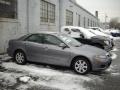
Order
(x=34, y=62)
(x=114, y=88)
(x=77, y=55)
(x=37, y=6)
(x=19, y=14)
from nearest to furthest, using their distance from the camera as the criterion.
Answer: (x=114, y=88)
(x=77, y=55)
(x=34, y=62)
(x=19, y=14)
(x=37, y=6)

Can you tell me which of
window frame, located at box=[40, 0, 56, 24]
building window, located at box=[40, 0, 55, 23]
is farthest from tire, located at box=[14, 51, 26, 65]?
building window, located at box=[40, 0, 55, 23]

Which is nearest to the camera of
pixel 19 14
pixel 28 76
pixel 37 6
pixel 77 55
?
pixel 28 76

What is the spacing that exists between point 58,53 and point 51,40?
720 mm

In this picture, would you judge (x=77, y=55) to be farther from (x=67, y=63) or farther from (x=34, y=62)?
(x=34, y=62)

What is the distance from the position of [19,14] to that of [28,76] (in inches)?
257

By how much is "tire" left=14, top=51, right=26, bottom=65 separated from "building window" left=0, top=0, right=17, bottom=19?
10.4ft

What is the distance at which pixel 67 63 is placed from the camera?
7723 millimetres

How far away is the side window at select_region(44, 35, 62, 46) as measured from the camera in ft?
26.6

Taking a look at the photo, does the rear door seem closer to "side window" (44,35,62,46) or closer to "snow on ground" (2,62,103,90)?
"side window" (44,35,62,46)

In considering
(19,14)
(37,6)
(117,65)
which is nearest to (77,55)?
(117,65)

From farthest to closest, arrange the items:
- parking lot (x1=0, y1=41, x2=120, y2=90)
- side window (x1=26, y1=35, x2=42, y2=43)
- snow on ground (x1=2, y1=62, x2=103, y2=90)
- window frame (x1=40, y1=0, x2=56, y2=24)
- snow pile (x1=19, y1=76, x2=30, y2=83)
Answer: window frame (x1=40, y1=0, x2=56, y2=24) → side window (x1=26, y1=35, x2=42, y2=43) → snow pile (x1=19, y1=76, x2=30, y2=83) → snow on ground (x1=2, y1=62, x2=103, y2=90) → parking lot (x1=0, y1=41, x2=120, y2=90)

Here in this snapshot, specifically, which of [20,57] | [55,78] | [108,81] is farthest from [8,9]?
[108,81]

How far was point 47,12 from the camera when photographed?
18.4 m

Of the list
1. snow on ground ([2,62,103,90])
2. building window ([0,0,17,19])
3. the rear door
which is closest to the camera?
snow on ground ([2,62,103,90])
